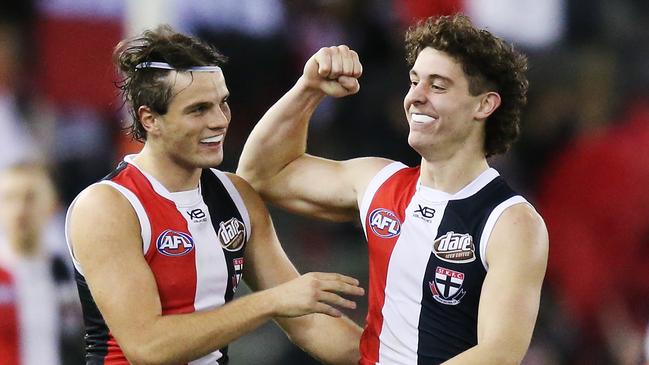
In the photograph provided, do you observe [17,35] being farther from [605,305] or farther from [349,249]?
[605,305]

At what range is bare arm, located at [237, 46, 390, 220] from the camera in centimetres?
536

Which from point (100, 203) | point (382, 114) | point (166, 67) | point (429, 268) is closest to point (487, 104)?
point (429, 268)

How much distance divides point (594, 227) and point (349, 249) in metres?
1.92

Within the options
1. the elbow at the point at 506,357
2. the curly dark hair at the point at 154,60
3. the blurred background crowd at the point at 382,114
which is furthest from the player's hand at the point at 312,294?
the blurred background crowd at the point at 382,114

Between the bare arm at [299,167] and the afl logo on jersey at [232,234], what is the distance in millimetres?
374

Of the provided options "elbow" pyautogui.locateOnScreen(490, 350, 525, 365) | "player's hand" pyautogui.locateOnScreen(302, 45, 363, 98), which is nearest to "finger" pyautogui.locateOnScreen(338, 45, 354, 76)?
"player's hand" pyautogui.locateOnScreen(302, 45, 363, 98)

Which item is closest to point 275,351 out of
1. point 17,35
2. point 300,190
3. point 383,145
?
point 383,145

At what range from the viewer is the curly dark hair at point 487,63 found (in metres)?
5.09

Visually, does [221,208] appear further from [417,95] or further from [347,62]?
[417,95]

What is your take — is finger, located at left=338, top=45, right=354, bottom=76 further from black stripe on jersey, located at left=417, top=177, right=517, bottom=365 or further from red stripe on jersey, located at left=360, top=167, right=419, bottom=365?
black stripe on jersey, located at left=417, top=177, right=517, bottom=365

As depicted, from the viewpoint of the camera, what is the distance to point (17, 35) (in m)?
9.53

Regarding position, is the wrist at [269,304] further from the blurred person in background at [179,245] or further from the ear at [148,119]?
the ear at [148,119]

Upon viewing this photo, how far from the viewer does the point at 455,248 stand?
4.90 m

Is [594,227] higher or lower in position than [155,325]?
lower
